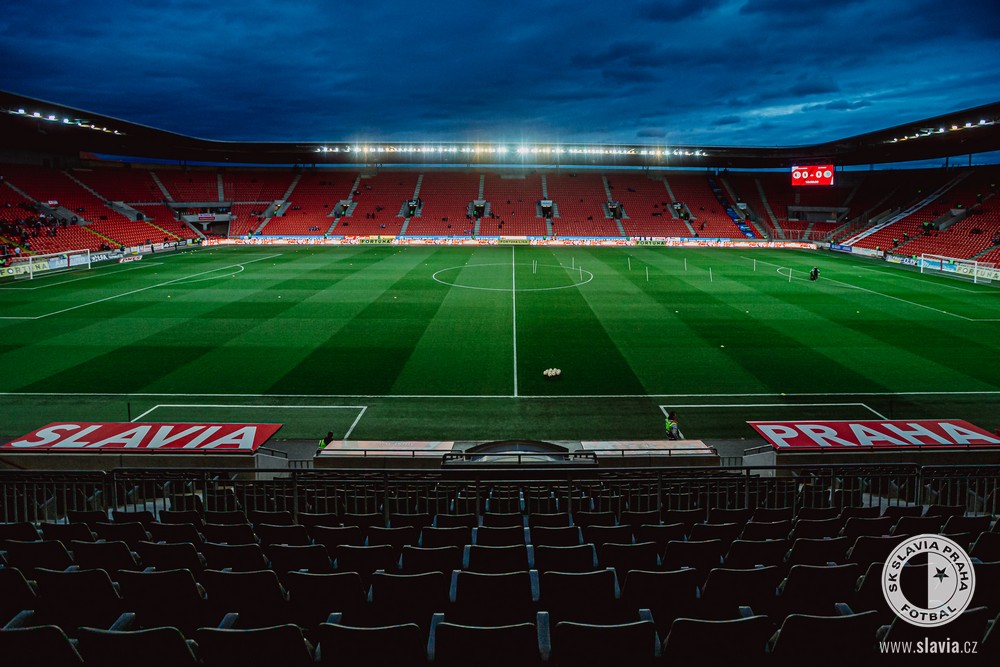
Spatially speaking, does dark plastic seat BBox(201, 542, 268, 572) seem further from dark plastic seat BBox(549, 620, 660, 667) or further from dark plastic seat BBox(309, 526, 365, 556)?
dark plastic seat BBox(549, 620, 660, 667)

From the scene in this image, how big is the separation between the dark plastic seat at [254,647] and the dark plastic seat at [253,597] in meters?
1.25

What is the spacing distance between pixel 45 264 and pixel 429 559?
62.1 m

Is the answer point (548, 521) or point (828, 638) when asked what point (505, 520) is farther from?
point (828, 638)

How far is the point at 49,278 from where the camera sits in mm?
51031

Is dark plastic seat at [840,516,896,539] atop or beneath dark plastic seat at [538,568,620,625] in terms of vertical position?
beneath

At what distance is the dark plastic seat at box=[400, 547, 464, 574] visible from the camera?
669 centimetres

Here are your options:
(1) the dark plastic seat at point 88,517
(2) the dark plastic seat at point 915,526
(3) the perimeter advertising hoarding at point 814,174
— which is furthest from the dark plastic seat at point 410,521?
(3) the perimeter advertising hoarding at point 814,174

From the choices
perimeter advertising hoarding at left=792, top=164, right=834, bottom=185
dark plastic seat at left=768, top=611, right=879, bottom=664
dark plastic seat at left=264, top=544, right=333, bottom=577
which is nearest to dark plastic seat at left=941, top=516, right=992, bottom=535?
dark plastic seat at left=768, top=611, right=879, bottom=664

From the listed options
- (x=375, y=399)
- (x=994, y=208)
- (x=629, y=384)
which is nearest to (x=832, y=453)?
(x=629, y=384)

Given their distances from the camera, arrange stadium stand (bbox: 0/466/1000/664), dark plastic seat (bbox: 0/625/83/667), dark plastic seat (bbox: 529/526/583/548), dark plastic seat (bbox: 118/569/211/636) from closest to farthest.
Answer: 1. dark plastic seat (bbox: 0/625/83/667)
2. stadium stand (bbox: 0/466/1000/664)
3. dark plastic seat (bbox: 118/569/211/636)
4. dark plastic seat (bbox: 529/526/583/548)

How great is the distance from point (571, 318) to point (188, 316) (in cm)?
2143

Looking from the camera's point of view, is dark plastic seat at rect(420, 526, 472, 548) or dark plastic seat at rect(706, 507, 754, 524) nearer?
dark plastic seat at rect(420, 526, 472, 548)

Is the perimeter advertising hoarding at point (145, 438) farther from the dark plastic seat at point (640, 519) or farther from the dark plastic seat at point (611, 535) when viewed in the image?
the dark plastic seat at point (611, 535)

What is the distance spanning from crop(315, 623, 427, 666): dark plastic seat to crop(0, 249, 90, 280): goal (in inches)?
2338
